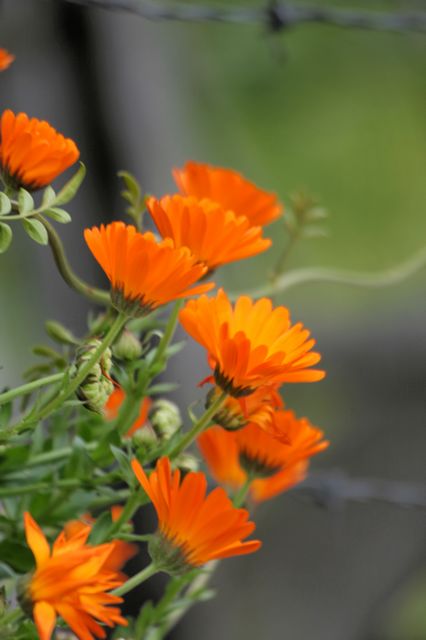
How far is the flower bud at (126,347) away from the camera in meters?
0.32

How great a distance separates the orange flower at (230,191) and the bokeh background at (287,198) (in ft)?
1.21

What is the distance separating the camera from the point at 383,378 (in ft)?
4.59

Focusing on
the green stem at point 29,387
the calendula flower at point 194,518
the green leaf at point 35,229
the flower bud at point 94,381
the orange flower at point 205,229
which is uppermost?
the green leaf at point 35,229

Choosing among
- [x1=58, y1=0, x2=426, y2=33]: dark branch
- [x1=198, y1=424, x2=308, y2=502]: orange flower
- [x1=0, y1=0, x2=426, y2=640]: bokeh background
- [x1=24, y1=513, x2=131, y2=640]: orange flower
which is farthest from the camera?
[x1=0, y1=0, x2=426, y2=640]: bokeh background

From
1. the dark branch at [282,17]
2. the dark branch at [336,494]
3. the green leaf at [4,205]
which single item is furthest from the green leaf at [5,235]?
the dark branch at [336,494]

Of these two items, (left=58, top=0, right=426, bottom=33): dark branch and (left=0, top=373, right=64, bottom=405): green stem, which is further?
(left=58, top=0, right=426, bottom=33): dark branch

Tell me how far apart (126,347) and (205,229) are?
0.15ft

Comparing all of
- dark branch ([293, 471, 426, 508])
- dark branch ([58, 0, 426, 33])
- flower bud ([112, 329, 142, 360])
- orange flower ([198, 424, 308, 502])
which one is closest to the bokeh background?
dark branch ([293, 471, 426, 508])

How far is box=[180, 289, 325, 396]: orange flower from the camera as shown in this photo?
271mm

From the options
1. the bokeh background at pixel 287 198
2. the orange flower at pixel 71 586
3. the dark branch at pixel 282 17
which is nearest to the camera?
the orange flower at pixel 71 586

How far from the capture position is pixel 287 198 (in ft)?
4.66

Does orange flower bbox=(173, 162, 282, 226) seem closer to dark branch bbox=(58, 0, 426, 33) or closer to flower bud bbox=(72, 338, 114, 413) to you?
flower bud bbox=(72, 338, 114, 413)

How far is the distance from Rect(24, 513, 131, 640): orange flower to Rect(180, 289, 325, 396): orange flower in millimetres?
56

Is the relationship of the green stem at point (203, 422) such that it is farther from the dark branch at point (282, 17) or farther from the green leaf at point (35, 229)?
the dark branch at point (282, 17)
